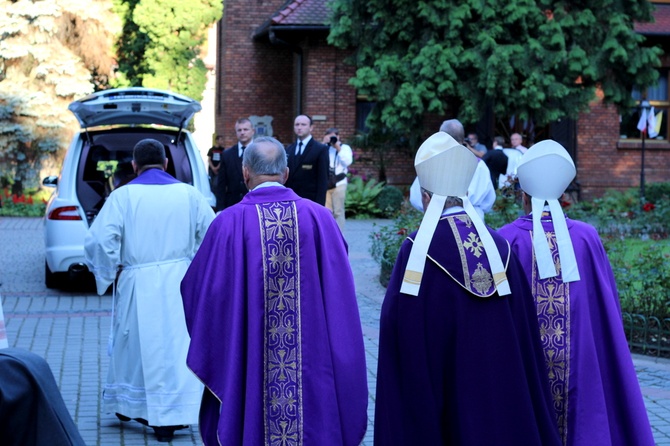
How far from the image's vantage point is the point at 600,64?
25.2m

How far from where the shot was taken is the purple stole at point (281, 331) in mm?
5270

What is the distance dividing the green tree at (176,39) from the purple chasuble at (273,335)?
29672 mm

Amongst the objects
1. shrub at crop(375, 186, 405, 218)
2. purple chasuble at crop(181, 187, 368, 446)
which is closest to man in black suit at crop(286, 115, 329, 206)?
purple chasuble at crop(181, 187, 368, 446)

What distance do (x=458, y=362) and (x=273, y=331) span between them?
1176 mm

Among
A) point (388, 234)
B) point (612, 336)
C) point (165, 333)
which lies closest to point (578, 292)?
point (612, 336)

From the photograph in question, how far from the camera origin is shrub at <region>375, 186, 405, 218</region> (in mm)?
26064

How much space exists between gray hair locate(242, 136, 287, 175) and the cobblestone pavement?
2.05 m

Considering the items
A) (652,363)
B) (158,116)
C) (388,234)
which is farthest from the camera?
(388,234)

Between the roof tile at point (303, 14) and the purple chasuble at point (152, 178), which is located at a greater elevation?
the roof tile at point (303, 14)

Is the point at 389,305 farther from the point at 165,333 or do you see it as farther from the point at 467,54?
the point at 467,54

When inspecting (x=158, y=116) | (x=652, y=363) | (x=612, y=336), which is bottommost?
(x=652, y=363)

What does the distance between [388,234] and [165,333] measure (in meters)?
7.72

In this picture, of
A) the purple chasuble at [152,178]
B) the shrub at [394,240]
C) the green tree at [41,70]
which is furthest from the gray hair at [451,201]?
the green tree at [41,70]

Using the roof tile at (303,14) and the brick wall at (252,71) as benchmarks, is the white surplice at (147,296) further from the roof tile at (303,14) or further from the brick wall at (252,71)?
the brick wall at (252,71)
